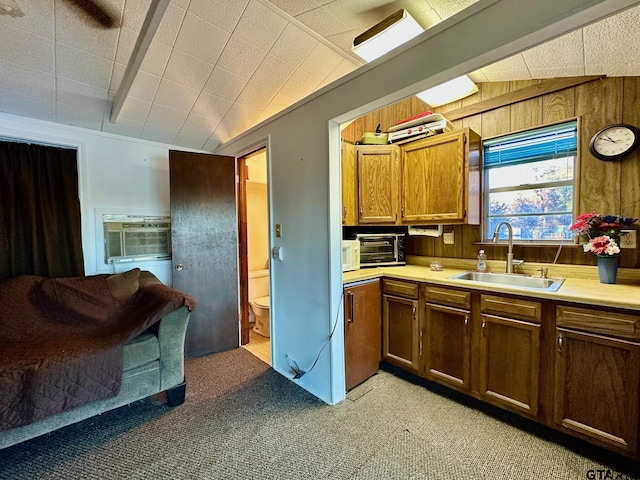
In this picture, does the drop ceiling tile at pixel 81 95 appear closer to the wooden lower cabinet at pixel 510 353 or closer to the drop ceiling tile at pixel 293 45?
the drop ceiling tile at pixel 293 45

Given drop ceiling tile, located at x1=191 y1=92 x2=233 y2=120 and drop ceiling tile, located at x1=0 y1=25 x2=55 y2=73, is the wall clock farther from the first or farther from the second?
drop ceiling tile, located at x1=0 y1=25 x2=55 y2=73

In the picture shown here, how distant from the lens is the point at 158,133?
273cm

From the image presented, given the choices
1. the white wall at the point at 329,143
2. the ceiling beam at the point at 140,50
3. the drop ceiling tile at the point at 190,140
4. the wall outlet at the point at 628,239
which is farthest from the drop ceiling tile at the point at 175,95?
the wall outlet at the point at 628,239

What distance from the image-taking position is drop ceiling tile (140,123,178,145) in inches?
104

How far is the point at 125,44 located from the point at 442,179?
2.43 m

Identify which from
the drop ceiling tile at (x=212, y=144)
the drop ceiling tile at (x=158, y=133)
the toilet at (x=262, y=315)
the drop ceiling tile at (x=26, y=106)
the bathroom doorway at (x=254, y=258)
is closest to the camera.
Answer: the drop ceiling tile at (x=26, y=106)

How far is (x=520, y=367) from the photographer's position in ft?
5.57

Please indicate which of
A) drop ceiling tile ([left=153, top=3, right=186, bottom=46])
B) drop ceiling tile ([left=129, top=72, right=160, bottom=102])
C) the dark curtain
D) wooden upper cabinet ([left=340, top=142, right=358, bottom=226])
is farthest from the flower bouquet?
the dark curtain

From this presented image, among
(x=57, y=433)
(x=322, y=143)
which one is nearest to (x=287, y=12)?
(x=322, y=143)

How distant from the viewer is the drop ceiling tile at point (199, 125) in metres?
2.58

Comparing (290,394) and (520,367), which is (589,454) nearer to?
(520,367)

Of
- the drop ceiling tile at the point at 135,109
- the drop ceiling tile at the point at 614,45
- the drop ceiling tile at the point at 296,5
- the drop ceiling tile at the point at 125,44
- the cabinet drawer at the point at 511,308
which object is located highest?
the drop ceiling tile at the point at 296,5

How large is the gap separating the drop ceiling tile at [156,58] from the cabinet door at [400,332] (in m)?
2.39

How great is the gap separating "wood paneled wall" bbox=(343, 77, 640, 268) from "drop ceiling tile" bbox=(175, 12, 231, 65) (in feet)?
6.82
